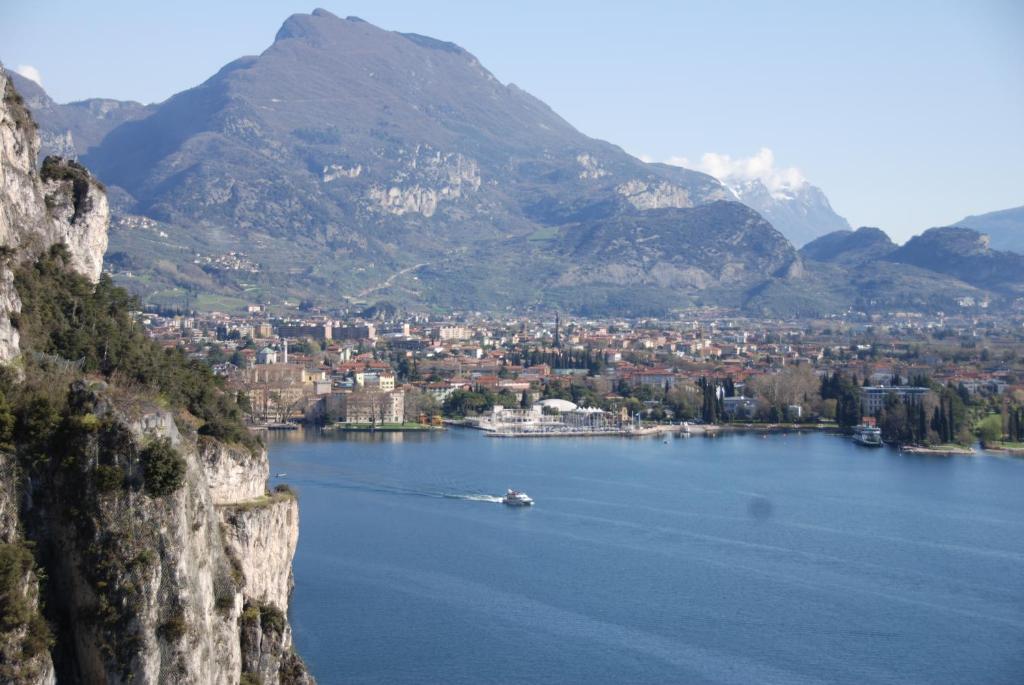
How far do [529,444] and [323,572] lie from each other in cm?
2060

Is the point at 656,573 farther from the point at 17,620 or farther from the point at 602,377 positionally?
the point at 602,377

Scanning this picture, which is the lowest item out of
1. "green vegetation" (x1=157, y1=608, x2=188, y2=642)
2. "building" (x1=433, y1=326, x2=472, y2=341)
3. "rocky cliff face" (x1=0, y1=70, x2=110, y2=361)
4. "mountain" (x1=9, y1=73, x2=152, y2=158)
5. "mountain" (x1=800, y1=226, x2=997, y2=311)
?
"green vegetation" (x1=157, y1=608, x2=188, y2=642)

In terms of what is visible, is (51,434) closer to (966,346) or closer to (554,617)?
(554,617)

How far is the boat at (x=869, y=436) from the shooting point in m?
40.8

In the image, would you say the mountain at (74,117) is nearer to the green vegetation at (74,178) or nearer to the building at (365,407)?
the building at (365,407)

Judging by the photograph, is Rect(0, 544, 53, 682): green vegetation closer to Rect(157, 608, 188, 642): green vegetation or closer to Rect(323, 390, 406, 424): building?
Rect(157, 608, 188, 642): green vegetation

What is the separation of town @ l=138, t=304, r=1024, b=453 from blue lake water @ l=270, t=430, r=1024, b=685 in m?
3.64

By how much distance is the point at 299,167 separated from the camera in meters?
123

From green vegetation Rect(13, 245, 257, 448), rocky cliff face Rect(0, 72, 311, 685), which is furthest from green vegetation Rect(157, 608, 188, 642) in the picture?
green vegetation Rect(13, 245, 257, 448)

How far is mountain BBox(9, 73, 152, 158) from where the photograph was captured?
11800cm

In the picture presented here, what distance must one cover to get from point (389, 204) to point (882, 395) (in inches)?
3134

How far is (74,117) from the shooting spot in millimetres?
136500

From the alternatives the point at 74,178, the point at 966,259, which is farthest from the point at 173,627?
the point at 966,259

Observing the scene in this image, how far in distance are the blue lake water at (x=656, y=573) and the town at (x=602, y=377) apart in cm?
364
